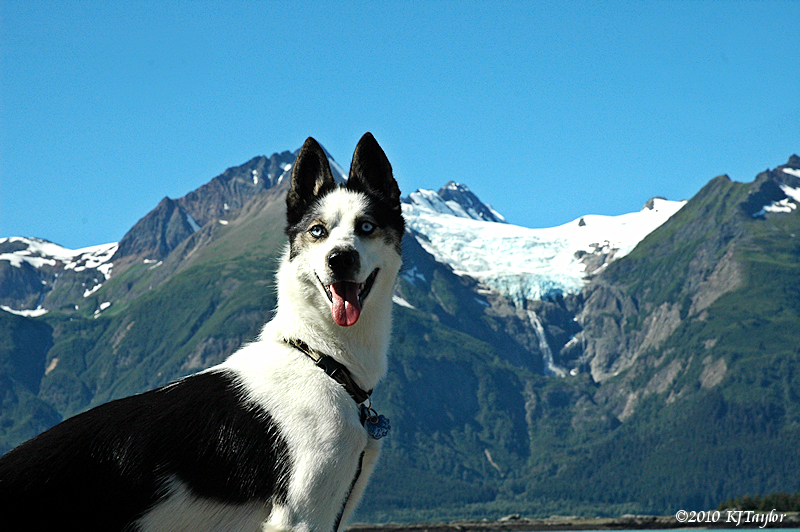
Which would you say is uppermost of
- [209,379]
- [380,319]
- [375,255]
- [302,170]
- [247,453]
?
[302,170]

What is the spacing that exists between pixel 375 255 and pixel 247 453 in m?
2.15

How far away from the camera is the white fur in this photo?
6617 millimetres

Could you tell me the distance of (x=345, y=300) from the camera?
25.1 ft

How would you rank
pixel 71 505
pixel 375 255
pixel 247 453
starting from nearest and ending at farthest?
pixel 71 505 < pixel 247 453 < pixel 375 255

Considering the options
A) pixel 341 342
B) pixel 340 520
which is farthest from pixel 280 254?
pixel 340 520

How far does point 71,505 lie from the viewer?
6.38m

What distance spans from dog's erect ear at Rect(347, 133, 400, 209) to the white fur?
0.63ft

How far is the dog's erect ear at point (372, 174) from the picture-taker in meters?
8.30

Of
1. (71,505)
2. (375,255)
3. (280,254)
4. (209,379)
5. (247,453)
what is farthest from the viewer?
(280,254)

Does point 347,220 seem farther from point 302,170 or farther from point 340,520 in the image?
point 340,520
